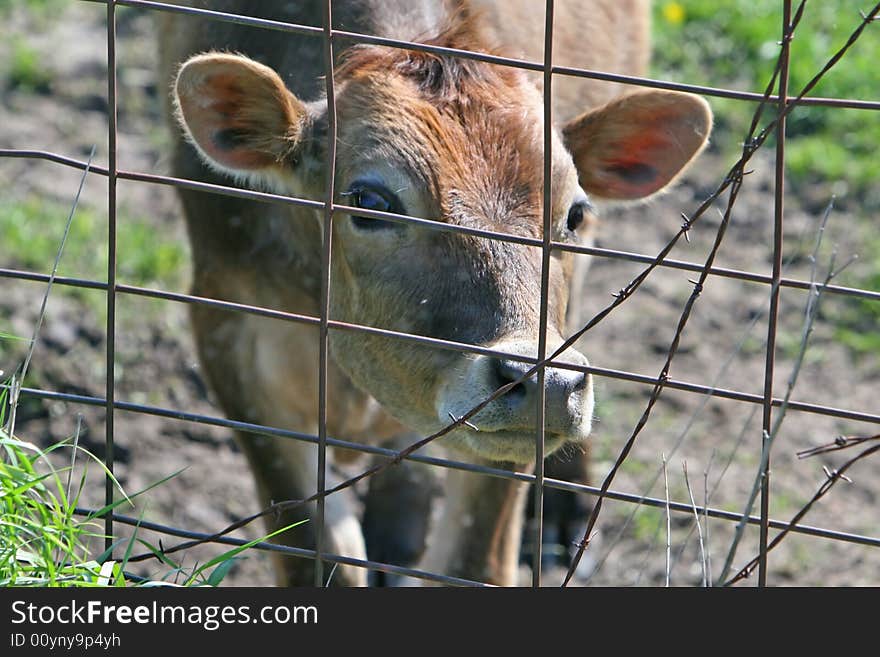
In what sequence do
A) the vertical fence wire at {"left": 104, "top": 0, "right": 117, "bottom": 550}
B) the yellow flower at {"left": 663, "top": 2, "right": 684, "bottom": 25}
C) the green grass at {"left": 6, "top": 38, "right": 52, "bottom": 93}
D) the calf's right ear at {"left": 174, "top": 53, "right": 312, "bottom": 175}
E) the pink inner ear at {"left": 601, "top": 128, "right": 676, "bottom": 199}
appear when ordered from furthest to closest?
1. the yellow flower at {"left": 663, "top": 2, "right": 684, "bottom": 25}
2. the green grass at {"left": 6, "top": 38, "right": 52, "bottom": 93}
3. the pink inner ear at {"left": 601, "top": 128, "right": 676, "bottom": 199}
4. the calf's right ear at {"left": 174, "top": 53, "right": 312, "bottom": 175}
5. the vertical fence wire at {"left": 104, "top": 0, "right": 117, "bottom": 550}

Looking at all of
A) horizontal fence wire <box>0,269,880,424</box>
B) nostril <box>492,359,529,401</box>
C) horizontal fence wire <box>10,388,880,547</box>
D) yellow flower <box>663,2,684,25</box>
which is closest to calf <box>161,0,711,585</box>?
nostril <box>492,359,529,401</box>

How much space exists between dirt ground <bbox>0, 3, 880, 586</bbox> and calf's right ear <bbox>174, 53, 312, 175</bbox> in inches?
65.5

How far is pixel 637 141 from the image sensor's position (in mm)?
3809

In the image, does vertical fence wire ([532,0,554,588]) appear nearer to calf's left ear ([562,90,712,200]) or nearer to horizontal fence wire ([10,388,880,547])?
horizontal fence wire ([10,388,880,547])

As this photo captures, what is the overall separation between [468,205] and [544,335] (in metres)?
0.71

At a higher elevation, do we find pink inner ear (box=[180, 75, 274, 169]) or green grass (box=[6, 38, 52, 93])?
green grass (box=[6, 38, 52, 93])

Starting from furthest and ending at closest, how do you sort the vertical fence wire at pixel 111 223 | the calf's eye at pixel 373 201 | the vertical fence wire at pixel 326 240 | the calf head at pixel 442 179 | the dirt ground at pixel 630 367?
the dirt ground at pixel 630 367
the calf's eye at pixel 373 201
the calf head at pixel 442 179
the vertical fence wire at pixel 111 223
the vertical fence wire at pixel 326 240

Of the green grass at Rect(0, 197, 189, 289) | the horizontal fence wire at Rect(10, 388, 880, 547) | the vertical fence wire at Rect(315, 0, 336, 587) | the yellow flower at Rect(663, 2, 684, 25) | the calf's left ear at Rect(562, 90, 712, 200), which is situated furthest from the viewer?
the yellow flower at Rect(663, 2, 684, 25)

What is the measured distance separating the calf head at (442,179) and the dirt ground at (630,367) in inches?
53.2

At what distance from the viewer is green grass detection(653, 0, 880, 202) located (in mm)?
7148

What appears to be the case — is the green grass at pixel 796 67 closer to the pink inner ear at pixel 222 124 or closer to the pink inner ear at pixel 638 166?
the pink inner ear at pixel 638 166

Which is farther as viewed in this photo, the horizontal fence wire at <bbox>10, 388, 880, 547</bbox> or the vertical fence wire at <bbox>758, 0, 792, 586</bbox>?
the horizontal fence wire at <bbox>10, 388, 880, 547</bbox>

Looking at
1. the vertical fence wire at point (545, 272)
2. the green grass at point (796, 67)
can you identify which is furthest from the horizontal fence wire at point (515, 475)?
the green grass at point (796, 67)

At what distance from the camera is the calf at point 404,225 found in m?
3.28
